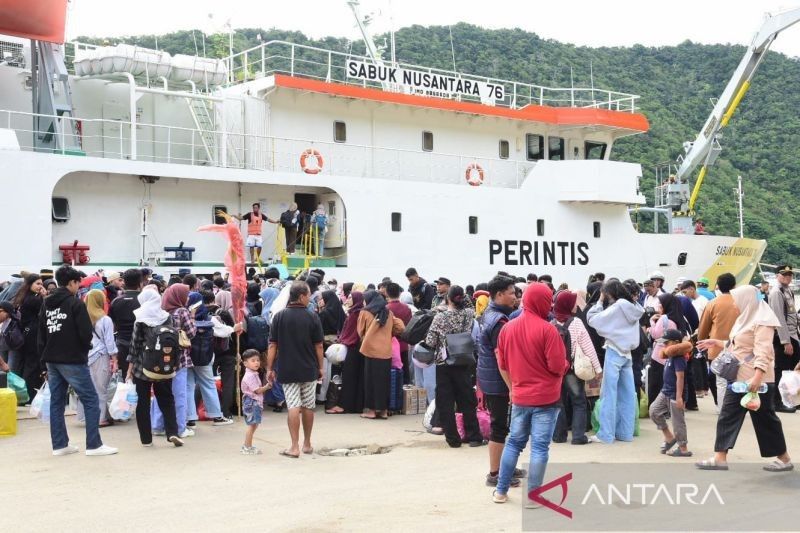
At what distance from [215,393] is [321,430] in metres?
1.21

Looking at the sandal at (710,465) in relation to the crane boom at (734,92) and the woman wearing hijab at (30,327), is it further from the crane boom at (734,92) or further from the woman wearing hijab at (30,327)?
the crane boom at (734,92)

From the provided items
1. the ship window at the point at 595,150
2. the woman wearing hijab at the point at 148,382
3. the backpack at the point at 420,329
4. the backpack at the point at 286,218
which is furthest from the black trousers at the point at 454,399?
the ship window at the point at 595,150

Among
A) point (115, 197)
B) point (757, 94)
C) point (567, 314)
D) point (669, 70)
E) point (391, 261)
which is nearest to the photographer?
point (567, 314)

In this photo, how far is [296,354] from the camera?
749 cm

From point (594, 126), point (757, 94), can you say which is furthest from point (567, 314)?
point (757, 94)

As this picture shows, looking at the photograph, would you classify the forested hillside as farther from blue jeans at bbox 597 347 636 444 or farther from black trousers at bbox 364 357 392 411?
blue jeans at bbox 597 347 636 444

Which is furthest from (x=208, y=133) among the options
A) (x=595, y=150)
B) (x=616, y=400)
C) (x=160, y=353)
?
(x=616, y=400)

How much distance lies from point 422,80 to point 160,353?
44.2 ft

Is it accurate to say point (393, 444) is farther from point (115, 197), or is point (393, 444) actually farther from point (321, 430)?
point (115, 197)

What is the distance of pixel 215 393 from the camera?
9.07 meters

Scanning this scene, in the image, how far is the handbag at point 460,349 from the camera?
775 centimetres

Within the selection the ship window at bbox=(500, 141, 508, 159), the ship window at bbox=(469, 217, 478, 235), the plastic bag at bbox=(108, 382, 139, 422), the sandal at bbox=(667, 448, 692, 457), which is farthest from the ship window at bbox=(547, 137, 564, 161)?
the plastic bag at bbox=(108, 382, 139, 422)

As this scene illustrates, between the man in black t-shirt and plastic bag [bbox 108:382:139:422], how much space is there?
76.6 inches

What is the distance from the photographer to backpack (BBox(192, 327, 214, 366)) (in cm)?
867
